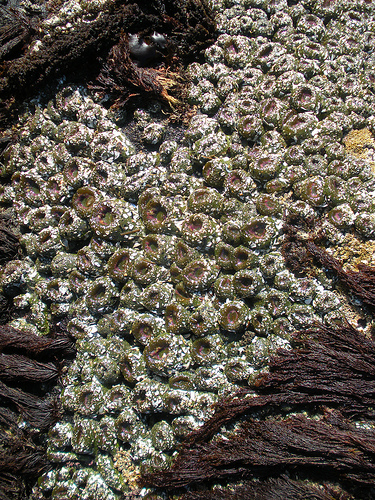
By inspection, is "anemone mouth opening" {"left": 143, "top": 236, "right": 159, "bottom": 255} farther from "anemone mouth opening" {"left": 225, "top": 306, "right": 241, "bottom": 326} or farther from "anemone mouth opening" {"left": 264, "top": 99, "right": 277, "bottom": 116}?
"anemone mouth opening" {"left": 264, "top": 99, "right": 277, "bottom": 116}

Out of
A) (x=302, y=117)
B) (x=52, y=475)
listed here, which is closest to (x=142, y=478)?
(x=52, y=475)

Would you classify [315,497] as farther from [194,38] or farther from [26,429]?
[194,38]

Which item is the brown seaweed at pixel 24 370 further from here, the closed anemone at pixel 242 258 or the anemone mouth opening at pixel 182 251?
the closed anemone at pixel 242 258

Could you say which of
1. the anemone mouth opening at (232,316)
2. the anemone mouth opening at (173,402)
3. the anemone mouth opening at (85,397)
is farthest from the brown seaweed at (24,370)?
the anemone mouth opening at (232,316)

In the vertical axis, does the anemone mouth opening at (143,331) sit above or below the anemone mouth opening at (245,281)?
below

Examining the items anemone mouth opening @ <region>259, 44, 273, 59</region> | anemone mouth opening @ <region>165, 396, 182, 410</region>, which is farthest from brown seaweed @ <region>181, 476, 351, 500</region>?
anemone mouth opening @ <region>259, 44, 273, 59</region>
